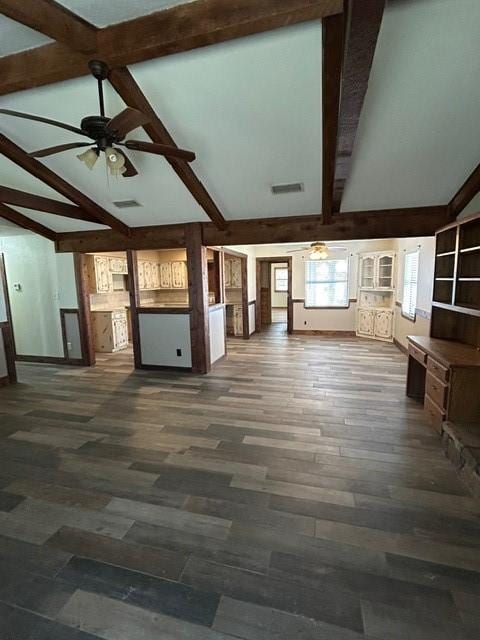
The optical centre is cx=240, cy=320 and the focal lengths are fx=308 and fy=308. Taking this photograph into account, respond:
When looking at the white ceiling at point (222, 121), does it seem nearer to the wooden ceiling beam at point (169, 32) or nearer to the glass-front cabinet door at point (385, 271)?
the wooden ceiling beam at point (169, 32)

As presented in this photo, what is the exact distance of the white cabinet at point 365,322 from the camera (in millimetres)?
7859

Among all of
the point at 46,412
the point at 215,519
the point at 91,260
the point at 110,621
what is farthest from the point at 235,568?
the point at 91,260

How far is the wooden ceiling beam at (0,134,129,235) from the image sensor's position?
3.30m

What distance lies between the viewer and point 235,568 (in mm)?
1707

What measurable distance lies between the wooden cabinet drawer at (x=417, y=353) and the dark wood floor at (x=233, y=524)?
62 cm

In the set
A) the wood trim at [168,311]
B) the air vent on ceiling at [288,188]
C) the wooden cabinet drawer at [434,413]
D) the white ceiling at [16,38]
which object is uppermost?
the white ceiling at [16,38]

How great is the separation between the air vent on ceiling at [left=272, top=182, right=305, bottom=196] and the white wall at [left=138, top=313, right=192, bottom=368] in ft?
8.15

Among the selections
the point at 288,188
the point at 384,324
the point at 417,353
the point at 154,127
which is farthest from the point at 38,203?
the point at 384,324

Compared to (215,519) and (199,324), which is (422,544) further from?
(199,324)

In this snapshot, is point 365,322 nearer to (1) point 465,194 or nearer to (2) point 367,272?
(2) point 367,272

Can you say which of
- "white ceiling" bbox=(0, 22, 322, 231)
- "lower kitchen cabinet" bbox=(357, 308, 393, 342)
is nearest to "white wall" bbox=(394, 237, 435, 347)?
"lower kitchen cabinet" bbox=(357, 308, 393, 342)

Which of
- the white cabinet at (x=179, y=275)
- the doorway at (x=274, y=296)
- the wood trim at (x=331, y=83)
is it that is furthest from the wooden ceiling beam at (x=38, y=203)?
the doorway at (x=274, y=296)

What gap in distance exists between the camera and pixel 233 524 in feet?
6.63

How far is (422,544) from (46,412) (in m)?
4.00
